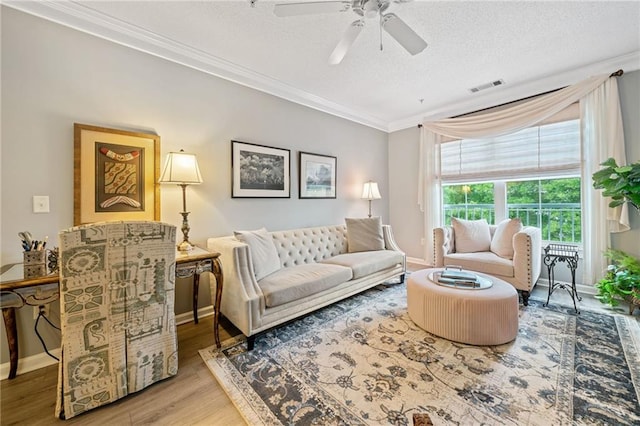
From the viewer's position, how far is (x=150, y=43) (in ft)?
7.64

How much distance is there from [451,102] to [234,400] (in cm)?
454

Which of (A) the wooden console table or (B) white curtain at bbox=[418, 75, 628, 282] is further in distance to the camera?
(B) white curtain at bbox=[418, 75, 628, 282]

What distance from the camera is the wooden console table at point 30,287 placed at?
137 cm

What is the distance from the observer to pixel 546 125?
11.1 ft

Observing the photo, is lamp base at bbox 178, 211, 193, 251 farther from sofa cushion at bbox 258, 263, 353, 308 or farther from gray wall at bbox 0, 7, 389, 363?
sofa cushion at bbox 258, 263, 353, 308

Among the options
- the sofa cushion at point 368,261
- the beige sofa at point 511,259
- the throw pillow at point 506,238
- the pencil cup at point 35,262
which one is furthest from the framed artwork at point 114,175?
the throw pillow at point 506,238

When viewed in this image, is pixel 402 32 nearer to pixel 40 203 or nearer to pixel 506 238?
pixel 506 238

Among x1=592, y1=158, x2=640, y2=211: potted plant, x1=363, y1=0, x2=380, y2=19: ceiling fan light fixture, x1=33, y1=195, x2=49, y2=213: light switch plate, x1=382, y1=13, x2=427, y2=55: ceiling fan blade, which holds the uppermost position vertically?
x1=363, y1=0, x2=380, y2=19: ceiling fan light fixture

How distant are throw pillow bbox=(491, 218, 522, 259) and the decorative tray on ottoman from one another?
1032mm

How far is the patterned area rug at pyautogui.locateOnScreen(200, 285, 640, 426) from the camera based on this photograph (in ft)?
4.57

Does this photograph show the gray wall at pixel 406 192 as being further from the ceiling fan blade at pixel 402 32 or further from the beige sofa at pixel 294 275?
the ceiling fan blade at pixel 402 32

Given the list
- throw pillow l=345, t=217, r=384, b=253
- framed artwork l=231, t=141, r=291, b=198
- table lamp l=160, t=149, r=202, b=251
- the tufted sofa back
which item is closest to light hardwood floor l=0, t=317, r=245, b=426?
table lamp l=160, t=149, r=202, b=251

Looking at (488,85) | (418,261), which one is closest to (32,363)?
(418,261)

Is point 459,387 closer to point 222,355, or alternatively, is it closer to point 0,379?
point 222,355
